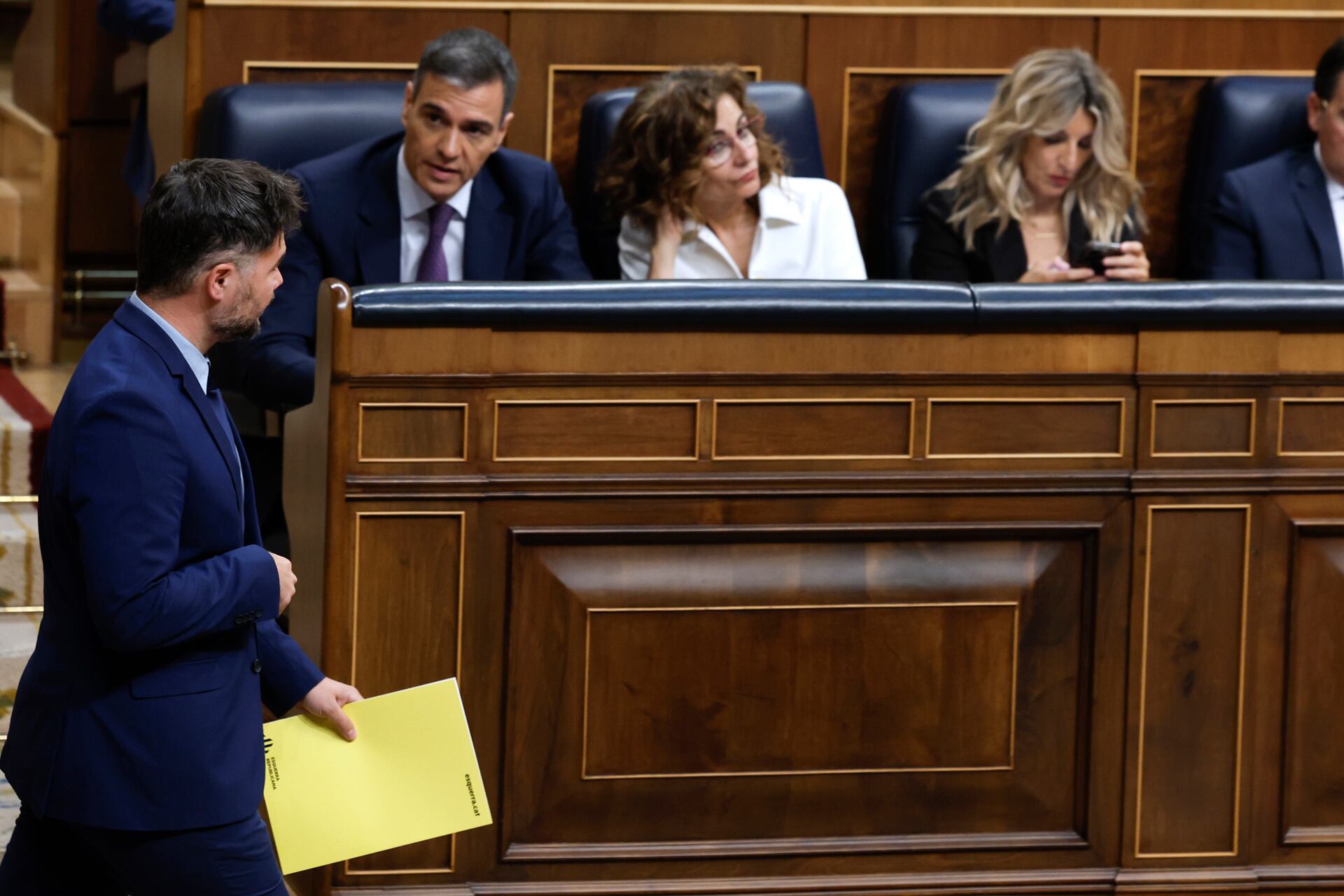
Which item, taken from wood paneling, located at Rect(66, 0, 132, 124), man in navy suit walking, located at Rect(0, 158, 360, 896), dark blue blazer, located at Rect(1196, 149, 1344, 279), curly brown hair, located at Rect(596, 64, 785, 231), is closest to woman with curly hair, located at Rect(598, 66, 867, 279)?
curly brown hair, located at Rect(596, 64, 785, 231)

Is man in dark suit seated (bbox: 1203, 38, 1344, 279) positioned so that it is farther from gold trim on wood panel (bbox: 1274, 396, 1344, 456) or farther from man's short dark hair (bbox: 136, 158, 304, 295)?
man's short dark hair (bbox: 136, 158, 304, 295)

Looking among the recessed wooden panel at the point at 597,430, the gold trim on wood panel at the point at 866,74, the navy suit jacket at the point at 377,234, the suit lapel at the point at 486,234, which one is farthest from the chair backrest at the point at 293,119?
the recessed wooden panel at the point at 597,430

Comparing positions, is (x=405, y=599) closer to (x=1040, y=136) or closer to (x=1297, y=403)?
(x=1297, y=403)

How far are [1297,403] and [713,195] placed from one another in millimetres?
1093

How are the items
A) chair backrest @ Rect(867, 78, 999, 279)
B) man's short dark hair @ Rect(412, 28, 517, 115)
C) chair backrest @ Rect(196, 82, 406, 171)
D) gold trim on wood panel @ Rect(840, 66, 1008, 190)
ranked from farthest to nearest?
gold trim on wood panel @ Rect(840, 66, 1008, 190)
chair backrest @ Rect(867, 78, 999, 279)
chair backrest @ Rect(196, 82, 406, 171)
man's short dark hair @ Rect(412, 28, 517, 115)

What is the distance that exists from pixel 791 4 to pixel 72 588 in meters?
2.02

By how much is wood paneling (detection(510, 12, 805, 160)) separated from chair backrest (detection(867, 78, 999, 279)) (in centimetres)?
27

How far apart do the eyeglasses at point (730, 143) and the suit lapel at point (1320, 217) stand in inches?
34.2

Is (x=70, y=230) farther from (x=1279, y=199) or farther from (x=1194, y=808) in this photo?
(x=1194, y=808)

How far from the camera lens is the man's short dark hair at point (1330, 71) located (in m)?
2.77

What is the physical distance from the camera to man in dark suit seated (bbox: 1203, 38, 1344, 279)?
281 cm

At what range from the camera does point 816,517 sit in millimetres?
1887

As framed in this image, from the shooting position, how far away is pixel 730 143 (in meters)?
2.73

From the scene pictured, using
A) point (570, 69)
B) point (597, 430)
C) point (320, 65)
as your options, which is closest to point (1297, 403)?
point (597, 430)
